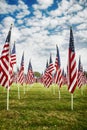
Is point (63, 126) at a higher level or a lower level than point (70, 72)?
lower

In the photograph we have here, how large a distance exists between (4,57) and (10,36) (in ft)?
6.29

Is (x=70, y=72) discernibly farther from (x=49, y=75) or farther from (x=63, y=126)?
(x=49, y=75)

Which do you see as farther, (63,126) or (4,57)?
(4,57)

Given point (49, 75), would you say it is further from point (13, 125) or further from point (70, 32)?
point (13, 125)

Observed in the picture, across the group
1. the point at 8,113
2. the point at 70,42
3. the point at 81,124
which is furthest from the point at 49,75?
the point at 81,124

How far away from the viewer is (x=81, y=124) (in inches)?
530

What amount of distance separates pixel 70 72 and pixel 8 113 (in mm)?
5945

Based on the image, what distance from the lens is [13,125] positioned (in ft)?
41.6

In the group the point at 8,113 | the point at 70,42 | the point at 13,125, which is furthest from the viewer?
the point at 70,42

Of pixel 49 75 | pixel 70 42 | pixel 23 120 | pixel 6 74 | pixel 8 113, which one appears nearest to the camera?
pixel 23 120

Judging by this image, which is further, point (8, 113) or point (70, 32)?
point (70, 32)

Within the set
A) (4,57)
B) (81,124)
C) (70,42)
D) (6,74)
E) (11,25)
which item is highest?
(11,25)

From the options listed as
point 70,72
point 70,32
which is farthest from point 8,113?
point 70,32

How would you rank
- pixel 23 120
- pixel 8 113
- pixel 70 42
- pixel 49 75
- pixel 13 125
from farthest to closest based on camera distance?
pixel 49 75 → pixel 70 42 → pixel 8 113 → pixel 23 120 → pixel 13 125
